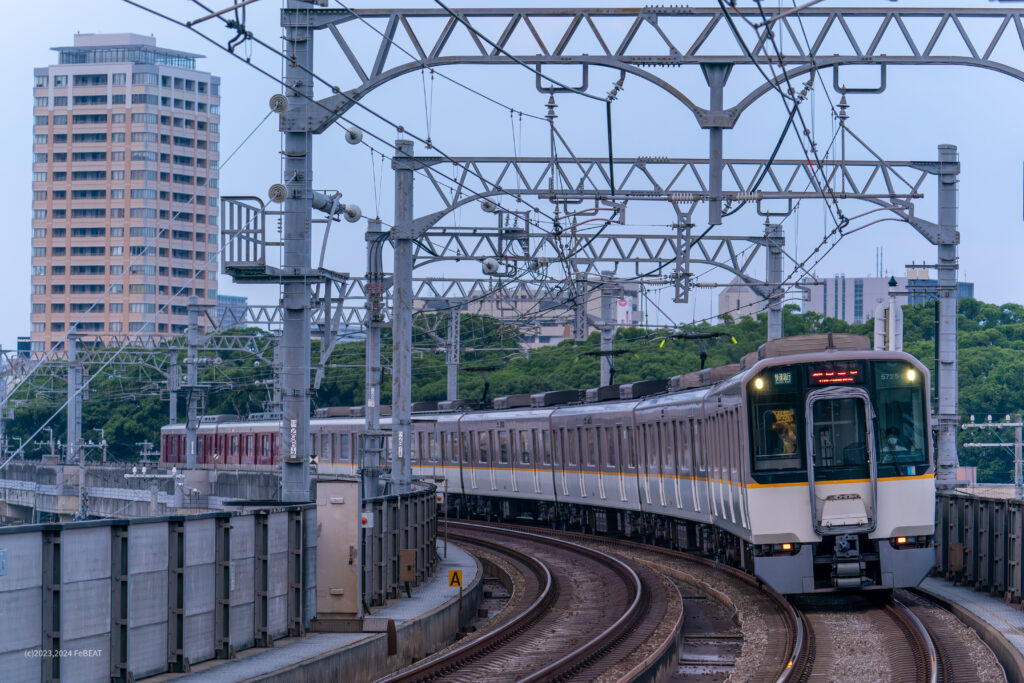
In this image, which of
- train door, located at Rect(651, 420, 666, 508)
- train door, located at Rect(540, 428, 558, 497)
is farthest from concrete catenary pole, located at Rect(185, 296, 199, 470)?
train door, located at Rect(651, 420, 666, 508)

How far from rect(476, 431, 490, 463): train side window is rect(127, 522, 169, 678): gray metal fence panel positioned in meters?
27.3

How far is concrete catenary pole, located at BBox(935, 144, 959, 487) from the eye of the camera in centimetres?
2709

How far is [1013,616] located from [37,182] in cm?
14294

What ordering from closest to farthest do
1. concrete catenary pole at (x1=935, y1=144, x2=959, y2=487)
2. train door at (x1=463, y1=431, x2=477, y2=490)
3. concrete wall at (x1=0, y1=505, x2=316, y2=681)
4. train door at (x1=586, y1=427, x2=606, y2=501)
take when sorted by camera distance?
concrete wall at (x1=0, y1=505, x2=316, y2=681)
concrete catenary pole at (x1=935, y1=144, x2=959, y2=487)
train door at (x1=586, y1=427, x2=606, y2=501)
train door at (x1=463, y1=431, x2=477, y2=490)

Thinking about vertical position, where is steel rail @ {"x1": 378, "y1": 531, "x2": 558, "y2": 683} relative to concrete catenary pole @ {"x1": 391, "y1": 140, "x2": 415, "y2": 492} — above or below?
below

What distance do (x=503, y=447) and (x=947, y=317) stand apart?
1477 cm

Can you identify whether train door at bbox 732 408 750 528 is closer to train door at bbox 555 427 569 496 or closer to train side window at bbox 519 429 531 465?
train door at bbox 555 427 569 496

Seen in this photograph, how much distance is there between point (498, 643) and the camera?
1686 centimetres

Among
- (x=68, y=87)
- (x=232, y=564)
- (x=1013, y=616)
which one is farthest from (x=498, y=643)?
(x=68, y=87)

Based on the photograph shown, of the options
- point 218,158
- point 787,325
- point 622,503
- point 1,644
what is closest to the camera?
point 1,644

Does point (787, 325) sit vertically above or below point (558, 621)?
above

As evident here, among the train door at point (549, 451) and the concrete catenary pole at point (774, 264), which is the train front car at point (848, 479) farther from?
the train door at point (549, 451)

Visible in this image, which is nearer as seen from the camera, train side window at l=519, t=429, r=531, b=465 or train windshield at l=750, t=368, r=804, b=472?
train windshield at l=750, t=368, r=804, b=472

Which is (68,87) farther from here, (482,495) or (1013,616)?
(1013,616)
